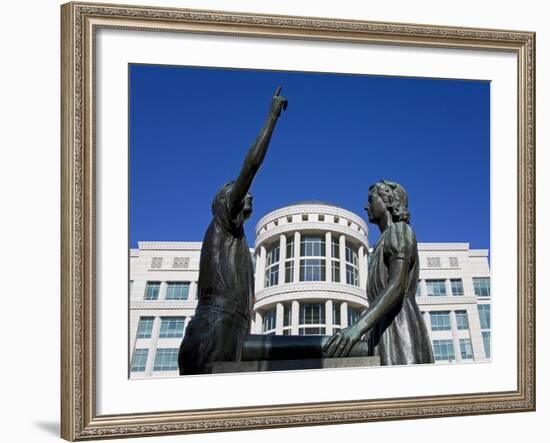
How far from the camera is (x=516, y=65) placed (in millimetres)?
7801

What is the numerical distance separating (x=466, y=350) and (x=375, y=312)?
0.79 m

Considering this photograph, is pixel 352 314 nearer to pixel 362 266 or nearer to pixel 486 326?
pixel 362 266

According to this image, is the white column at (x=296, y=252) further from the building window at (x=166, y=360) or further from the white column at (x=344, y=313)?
the building window at (x=166, y=360)

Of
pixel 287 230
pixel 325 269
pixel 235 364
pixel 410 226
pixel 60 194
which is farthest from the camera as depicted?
pixel 325 269

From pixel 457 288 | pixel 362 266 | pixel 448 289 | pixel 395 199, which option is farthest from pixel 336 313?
pixel 395 199

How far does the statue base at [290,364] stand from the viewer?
Result: 23.2ft

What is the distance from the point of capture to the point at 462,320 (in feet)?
27.1

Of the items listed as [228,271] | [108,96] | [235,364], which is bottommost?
[235,364]

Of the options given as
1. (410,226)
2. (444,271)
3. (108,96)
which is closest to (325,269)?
(444,271)

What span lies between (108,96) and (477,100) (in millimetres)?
2351

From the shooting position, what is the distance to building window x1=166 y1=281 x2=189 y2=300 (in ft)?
26.4

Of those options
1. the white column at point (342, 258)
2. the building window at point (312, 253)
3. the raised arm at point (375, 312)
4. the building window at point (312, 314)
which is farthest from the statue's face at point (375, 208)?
the building window at point (312, 314)

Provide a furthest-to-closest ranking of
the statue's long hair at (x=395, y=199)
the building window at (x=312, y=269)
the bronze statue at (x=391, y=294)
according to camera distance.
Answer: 1. the building window at (x=312, y=269)
2. the statue's long hair at (x=395, y=199)
3. the bronze statue at (x=391, y=294)

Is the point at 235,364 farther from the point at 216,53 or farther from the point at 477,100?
the point at 477,100
